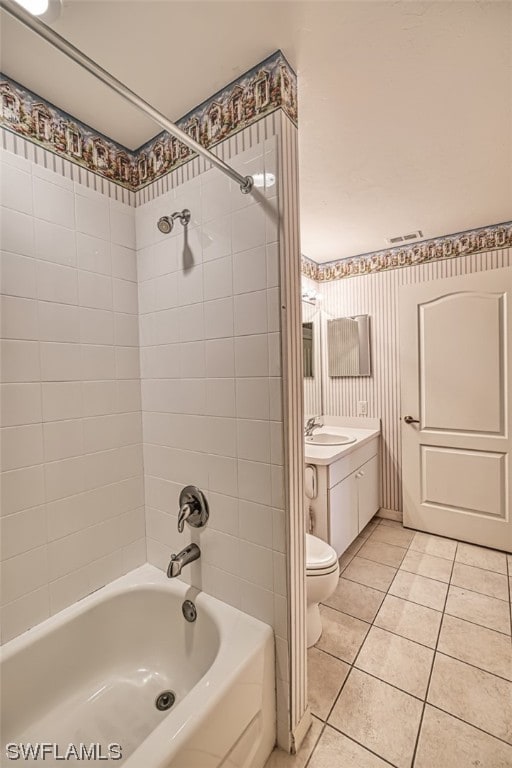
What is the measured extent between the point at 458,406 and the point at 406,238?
1371 mm

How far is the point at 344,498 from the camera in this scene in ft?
7.23

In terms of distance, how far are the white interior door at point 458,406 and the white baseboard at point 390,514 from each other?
14 centimetres

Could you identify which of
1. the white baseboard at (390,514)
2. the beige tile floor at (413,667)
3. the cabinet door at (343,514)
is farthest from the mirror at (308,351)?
the beige tile floor at (413,667)

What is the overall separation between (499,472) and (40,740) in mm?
2813

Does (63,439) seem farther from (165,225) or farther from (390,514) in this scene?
(390,514)

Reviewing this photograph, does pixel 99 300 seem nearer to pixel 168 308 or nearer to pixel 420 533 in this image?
pixel 168 308

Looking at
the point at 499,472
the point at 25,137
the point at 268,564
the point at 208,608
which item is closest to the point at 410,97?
the point at 25,137

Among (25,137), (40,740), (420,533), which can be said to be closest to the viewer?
(40,740)

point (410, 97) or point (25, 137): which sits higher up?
point (410, 97)

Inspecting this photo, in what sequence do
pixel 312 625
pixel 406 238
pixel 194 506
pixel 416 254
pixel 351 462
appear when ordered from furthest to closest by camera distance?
pixel 416 254 < pixel 406 238 < pixel 351 462 < pixel 312 625 < pixel 194 506

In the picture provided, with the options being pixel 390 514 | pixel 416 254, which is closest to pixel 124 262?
pixel 416 254

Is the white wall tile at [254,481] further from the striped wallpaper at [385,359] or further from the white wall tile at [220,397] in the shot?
the striped wallpaper at [385,359]

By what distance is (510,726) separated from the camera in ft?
4.05

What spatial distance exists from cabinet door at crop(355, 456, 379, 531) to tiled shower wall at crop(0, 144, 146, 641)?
159 cm
